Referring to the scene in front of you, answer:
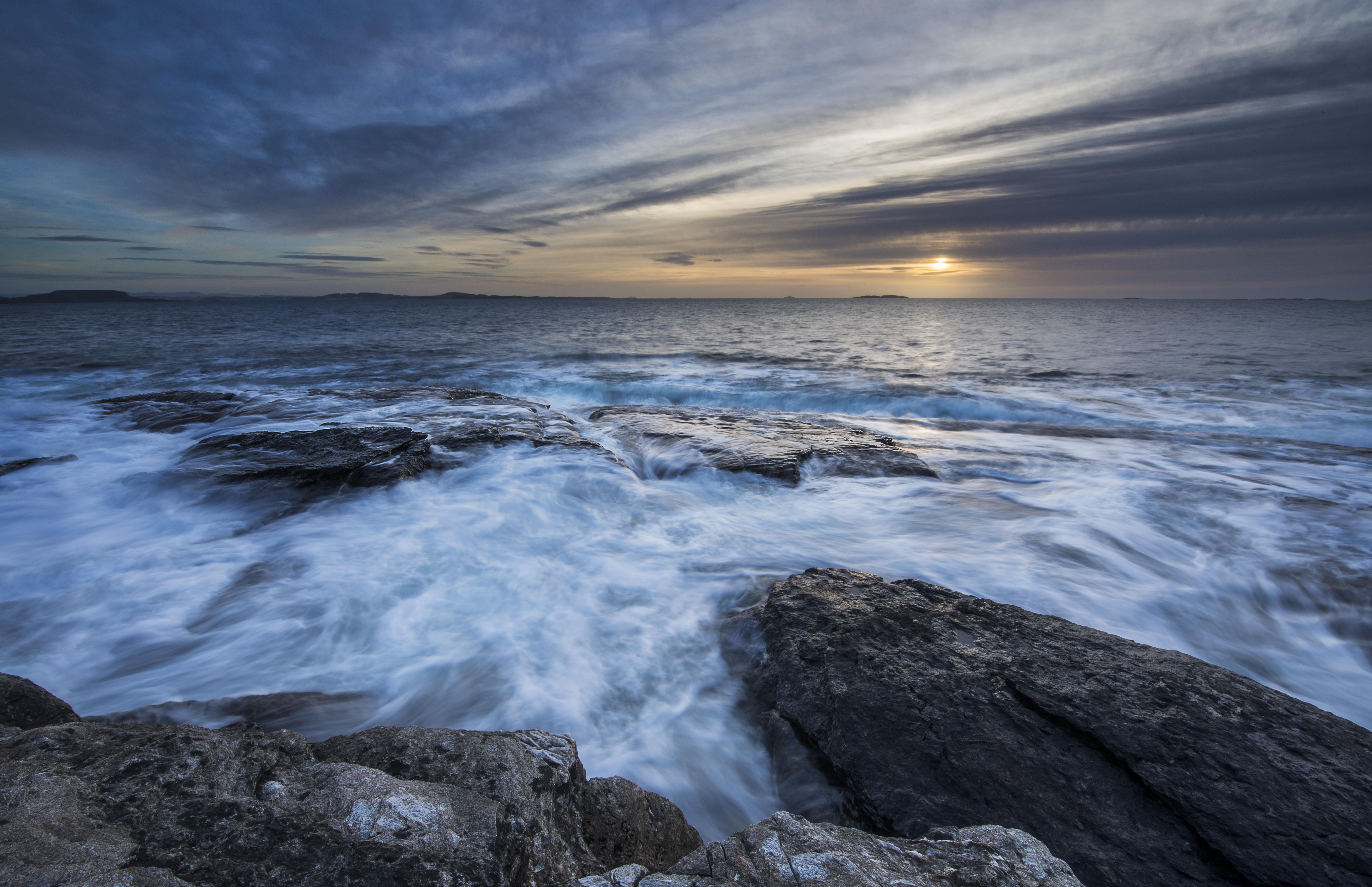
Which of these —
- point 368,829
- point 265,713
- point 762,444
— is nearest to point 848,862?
point 368,829

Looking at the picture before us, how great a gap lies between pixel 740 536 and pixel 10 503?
7.64 metres

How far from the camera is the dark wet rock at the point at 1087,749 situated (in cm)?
196

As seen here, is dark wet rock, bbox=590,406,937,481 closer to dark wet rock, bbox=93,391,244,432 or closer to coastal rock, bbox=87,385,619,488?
coastal rock, bbox=87,385,619,488

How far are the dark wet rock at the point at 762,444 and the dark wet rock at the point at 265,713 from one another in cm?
473

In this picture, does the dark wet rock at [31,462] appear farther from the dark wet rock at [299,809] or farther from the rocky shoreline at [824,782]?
the dark wet rock at [299,809]

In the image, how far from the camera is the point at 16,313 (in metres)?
67.0

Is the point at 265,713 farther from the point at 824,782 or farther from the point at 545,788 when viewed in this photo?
the point at 824,782

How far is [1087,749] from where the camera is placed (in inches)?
92.0

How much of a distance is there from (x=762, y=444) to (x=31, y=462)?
9.40 metres

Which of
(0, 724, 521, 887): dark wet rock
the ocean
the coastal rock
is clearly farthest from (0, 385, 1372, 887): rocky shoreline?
the coastal rock

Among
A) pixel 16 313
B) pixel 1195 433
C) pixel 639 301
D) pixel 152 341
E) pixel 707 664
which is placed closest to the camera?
pixel 707 664

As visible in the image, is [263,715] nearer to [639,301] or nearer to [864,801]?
[864,801]

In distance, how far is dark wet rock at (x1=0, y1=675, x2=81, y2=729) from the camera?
6.80ft

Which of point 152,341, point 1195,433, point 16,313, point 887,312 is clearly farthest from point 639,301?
point 1195,433
